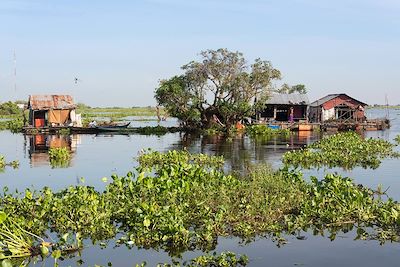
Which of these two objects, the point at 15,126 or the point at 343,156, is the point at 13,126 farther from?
the point at 343,156

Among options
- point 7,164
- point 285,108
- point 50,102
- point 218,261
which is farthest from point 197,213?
point 285,108

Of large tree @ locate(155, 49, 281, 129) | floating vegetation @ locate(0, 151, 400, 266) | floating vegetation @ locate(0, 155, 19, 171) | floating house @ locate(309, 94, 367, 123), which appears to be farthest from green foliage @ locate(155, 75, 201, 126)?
floating vegetation @ locate(0, 151, 400, 266)

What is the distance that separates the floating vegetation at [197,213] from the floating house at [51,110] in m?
35.5

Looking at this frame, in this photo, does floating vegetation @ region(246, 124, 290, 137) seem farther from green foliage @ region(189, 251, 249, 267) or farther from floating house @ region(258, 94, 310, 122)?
green foliage @ region(189, 251, 249, 267)

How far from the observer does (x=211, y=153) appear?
28250 millimetres

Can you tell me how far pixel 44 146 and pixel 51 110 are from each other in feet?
47.5

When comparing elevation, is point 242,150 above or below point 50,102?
below

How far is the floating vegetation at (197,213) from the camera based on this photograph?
35.3 ft

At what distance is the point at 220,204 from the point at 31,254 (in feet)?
17.1

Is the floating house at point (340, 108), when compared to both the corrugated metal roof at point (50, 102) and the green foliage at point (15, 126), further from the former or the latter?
the green foliage at point (15, 126)

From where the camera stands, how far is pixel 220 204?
1289 centimetres

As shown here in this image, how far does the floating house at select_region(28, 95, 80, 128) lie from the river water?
6482mm

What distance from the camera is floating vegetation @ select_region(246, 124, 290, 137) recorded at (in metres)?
43.8

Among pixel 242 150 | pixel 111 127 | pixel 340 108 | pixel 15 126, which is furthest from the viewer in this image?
pixel 340 108
